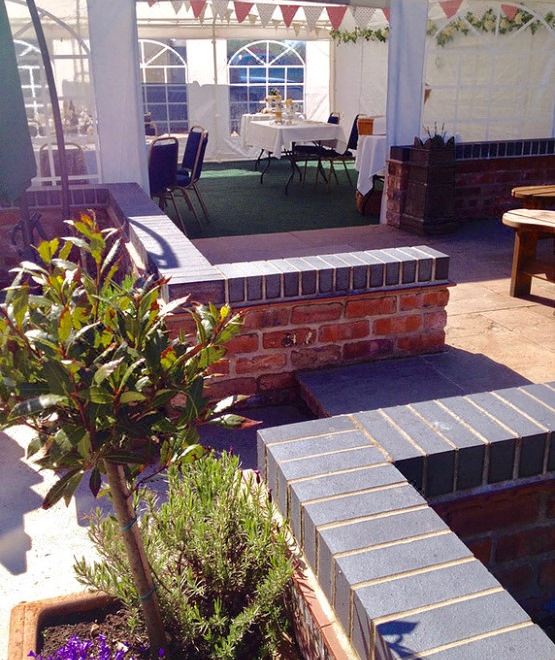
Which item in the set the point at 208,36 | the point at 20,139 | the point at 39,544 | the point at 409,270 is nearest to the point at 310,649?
the point at 39,544

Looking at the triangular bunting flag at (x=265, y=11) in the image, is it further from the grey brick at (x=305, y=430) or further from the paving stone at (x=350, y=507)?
the paving stone at (x=350, y=507)

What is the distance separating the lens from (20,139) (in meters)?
2.94

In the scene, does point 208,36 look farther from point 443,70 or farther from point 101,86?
point 101,86

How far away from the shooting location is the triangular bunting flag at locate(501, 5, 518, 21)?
693cm

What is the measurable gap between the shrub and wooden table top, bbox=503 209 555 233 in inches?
120

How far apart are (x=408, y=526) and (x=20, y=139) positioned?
93.8 inches

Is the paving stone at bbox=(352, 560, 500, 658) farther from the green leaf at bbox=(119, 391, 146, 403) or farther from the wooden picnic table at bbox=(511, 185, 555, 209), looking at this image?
the wooden picnic table at bbox=(511, 185, 555, 209)

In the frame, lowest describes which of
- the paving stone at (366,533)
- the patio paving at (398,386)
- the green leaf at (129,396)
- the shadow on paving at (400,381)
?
the patio paving at (398,386)

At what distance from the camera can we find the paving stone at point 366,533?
49.0 inches

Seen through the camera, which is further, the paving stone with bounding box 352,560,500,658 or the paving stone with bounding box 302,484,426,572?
the paving stone with bounding box 302,484,426,572

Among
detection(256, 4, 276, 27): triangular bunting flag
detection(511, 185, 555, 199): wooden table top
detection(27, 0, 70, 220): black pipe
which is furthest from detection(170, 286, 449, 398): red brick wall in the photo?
detection(256, 4, 276, 27): triangular bunting flag

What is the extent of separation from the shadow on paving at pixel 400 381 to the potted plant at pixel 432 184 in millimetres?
3610

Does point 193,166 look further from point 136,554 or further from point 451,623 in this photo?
point 451,623

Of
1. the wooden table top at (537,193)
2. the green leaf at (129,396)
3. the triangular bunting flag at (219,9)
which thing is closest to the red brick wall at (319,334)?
the green leaf at (129,396)
